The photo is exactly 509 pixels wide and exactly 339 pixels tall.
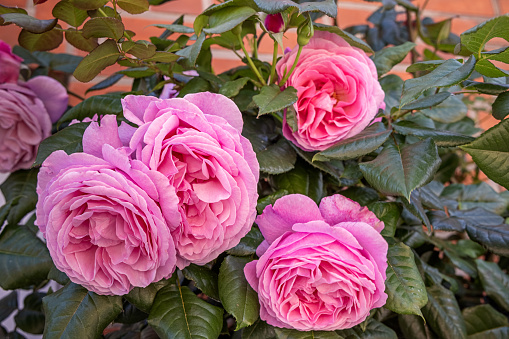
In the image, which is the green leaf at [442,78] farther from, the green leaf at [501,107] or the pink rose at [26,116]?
the pink rose at [26,116]

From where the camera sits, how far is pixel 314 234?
14.2 inches

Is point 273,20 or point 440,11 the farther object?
point 440,11

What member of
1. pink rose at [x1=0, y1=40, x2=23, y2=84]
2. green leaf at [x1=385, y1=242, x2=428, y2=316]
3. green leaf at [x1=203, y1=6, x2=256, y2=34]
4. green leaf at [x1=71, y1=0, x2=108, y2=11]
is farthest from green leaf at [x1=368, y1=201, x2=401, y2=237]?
pink rose at [x1=0, y1=40, x2=23, y2=84]

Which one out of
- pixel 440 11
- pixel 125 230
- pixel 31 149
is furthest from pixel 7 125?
pixel 440 11

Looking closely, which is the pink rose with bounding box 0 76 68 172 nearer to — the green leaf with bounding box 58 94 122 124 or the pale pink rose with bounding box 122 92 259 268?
the green leaf with bounding box 58 94 122 124

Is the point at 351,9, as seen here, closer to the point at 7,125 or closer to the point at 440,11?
the point at 440,11

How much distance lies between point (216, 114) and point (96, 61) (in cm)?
14

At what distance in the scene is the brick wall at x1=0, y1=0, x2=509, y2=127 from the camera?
86cm

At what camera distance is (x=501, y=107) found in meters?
0.39

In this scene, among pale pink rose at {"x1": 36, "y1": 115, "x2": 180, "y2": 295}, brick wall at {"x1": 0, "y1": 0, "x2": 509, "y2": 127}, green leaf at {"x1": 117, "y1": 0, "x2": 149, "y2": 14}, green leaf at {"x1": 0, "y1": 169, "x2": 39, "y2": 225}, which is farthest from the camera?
brick wall at {"x1": 0, "y1": 0, "x2": 509, "y2": 127}

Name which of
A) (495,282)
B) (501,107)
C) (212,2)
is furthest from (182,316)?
(212,2)

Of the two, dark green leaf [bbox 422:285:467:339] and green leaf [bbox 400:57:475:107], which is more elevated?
green leaf [bbox 400:57:475:107]

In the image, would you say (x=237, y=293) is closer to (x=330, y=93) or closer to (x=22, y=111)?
(x=330, y=93)

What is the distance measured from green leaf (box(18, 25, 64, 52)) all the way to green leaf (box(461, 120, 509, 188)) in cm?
46
